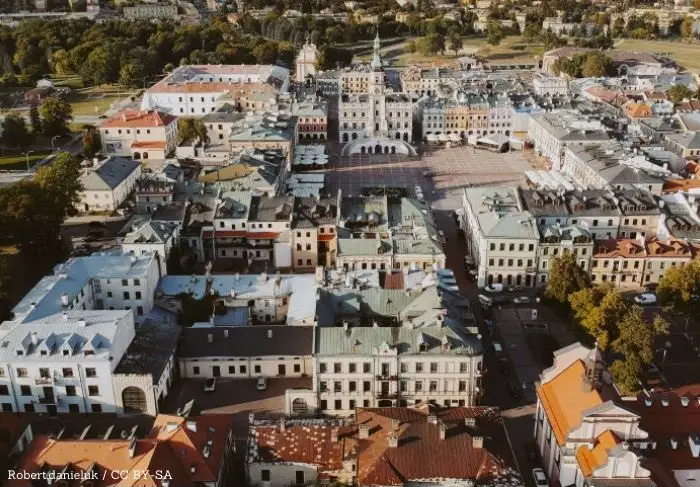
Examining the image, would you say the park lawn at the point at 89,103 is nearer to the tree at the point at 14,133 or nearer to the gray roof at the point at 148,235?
the tree at the point at 14,133

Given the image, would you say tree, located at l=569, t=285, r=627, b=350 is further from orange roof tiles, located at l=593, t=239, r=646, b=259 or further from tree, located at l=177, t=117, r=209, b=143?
tree, located at l=177, t=117, r=209, b=143

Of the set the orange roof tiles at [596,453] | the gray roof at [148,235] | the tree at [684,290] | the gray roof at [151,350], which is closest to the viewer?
the orange roof tiles at [596,453]

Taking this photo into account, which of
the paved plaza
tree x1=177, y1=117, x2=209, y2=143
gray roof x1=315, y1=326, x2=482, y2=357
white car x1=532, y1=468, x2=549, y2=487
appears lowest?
the paved plaza

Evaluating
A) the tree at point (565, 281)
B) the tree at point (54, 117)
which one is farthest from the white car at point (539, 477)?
the tree at point (54, 117)

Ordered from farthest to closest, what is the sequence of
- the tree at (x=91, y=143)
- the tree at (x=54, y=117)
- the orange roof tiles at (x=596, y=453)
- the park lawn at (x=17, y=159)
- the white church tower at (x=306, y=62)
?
the white church tower at (x=306, y=62)
the tree at (x=54, y=117)
the tree at (x=91, y=143)
the park lawn at (x=17, y=159)
the orange roof tiles at (x=596, y=453)

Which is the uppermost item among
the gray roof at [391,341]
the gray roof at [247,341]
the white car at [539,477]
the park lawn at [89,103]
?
the gray roof at [391,341]

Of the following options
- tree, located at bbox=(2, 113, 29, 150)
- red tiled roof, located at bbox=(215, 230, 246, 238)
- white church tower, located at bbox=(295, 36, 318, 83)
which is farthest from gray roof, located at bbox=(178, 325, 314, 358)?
white church tower, located at bbox=(295, 36, 318, 83)
